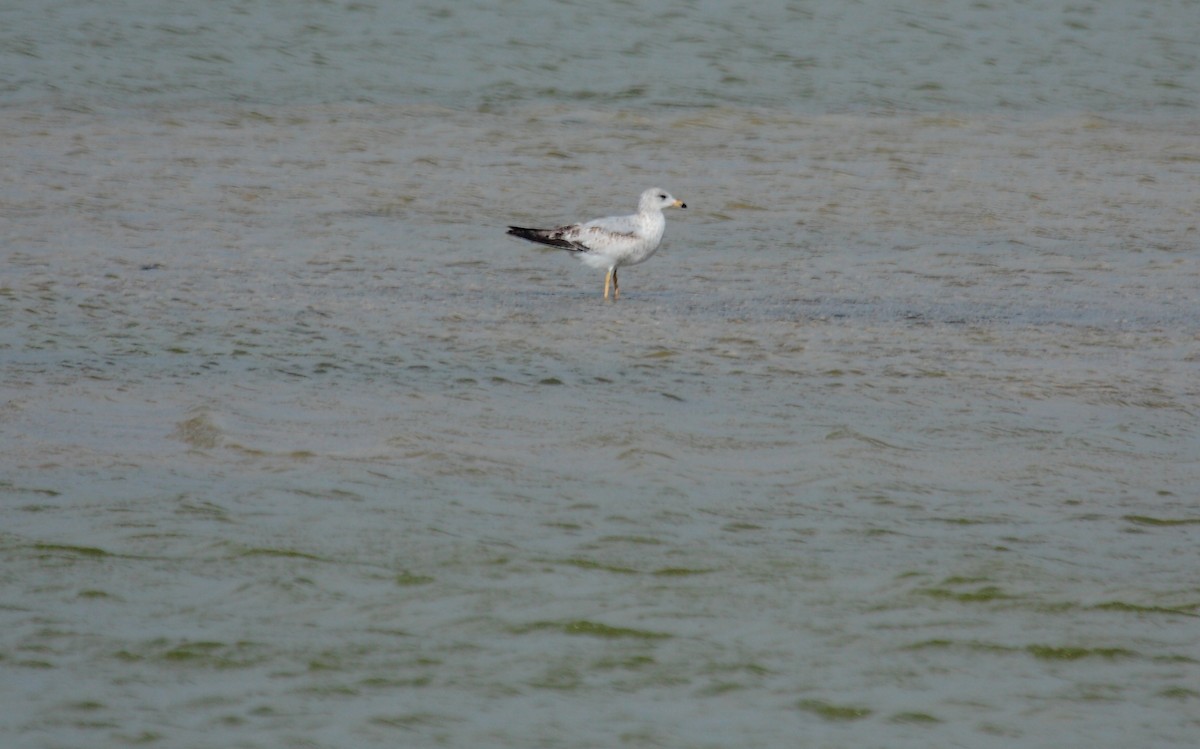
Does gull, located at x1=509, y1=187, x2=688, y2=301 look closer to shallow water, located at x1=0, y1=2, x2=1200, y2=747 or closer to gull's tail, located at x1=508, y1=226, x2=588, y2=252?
gull's tail, located at x1=508, y1=226, x2=588, y2=252

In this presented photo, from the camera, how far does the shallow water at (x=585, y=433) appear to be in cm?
442

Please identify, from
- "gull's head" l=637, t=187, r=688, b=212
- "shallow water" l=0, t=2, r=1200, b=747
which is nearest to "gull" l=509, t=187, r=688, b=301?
"gull's head" l=637, t=187, r=688, b=212

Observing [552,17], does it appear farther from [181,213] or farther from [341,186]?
[181,213]

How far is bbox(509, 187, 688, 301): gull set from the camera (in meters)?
10.1

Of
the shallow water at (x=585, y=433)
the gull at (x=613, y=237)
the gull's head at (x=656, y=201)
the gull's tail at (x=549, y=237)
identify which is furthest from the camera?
the gull's head at (x=656, y=201)

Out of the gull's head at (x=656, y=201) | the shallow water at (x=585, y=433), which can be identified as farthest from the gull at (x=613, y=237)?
the shallow water at (x=585, y=433)

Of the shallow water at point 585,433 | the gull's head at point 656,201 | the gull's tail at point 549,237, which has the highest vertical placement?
the gull's head at point 656,201

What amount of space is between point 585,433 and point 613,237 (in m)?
3.58

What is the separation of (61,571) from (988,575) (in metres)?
2.86

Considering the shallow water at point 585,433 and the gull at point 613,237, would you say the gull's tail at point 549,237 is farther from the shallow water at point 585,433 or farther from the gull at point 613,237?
the shallow water at point 585,433

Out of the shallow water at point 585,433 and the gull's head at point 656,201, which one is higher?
the gull's head at point 656,201

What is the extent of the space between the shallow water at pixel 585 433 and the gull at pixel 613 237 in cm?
28

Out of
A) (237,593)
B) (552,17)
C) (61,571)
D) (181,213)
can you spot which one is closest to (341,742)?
(237,593)

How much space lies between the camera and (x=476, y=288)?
977cm
